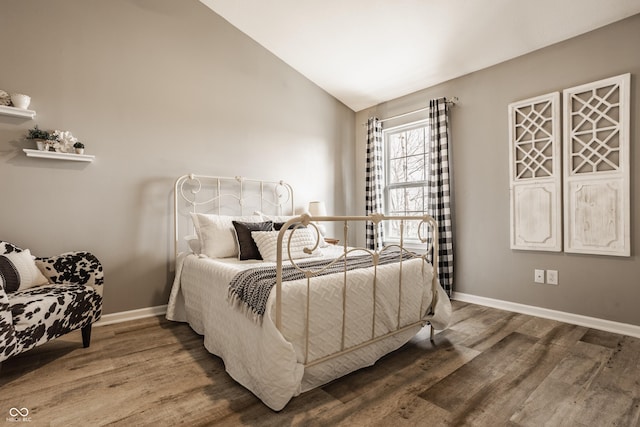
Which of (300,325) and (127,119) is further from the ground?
(127,119)

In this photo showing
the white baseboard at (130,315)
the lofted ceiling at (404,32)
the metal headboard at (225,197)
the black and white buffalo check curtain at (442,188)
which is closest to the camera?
the lofted ceiling at (404,32)

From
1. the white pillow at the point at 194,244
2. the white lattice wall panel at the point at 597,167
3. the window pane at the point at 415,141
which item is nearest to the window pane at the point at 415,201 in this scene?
the window pane at the point at 415,141

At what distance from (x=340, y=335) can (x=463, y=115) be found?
2.77 metres

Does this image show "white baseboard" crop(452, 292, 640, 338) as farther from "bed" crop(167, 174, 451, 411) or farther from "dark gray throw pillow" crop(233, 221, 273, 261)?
"dark gray throw pillow" crop(233, 221, 273, 261)

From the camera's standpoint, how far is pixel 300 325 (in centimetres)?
155

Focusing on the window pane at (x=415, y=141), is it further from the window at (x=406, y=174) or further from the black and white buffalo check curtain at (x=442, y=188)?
the black and white buffalo check curtain at (x=442, y=188)

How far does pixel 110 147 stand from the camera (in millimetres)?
2717

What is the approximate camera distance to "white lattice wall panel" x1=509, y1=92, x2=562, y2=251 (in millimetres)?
2754

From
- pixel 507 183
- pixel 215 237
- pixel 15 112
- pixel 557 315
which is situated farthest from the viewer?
pixel 507 183

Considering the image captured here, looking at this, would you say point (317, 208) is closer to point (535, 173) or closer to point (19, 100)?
point (535, 173)

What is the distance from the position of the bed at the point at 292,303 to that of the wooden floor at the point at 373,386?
0.39 feet

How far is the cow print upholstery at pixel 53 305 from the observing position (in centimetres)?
162

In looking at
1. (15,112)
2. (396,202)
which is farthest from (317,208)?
(15,112)

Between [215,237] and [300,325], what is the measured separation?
138 centimetres
